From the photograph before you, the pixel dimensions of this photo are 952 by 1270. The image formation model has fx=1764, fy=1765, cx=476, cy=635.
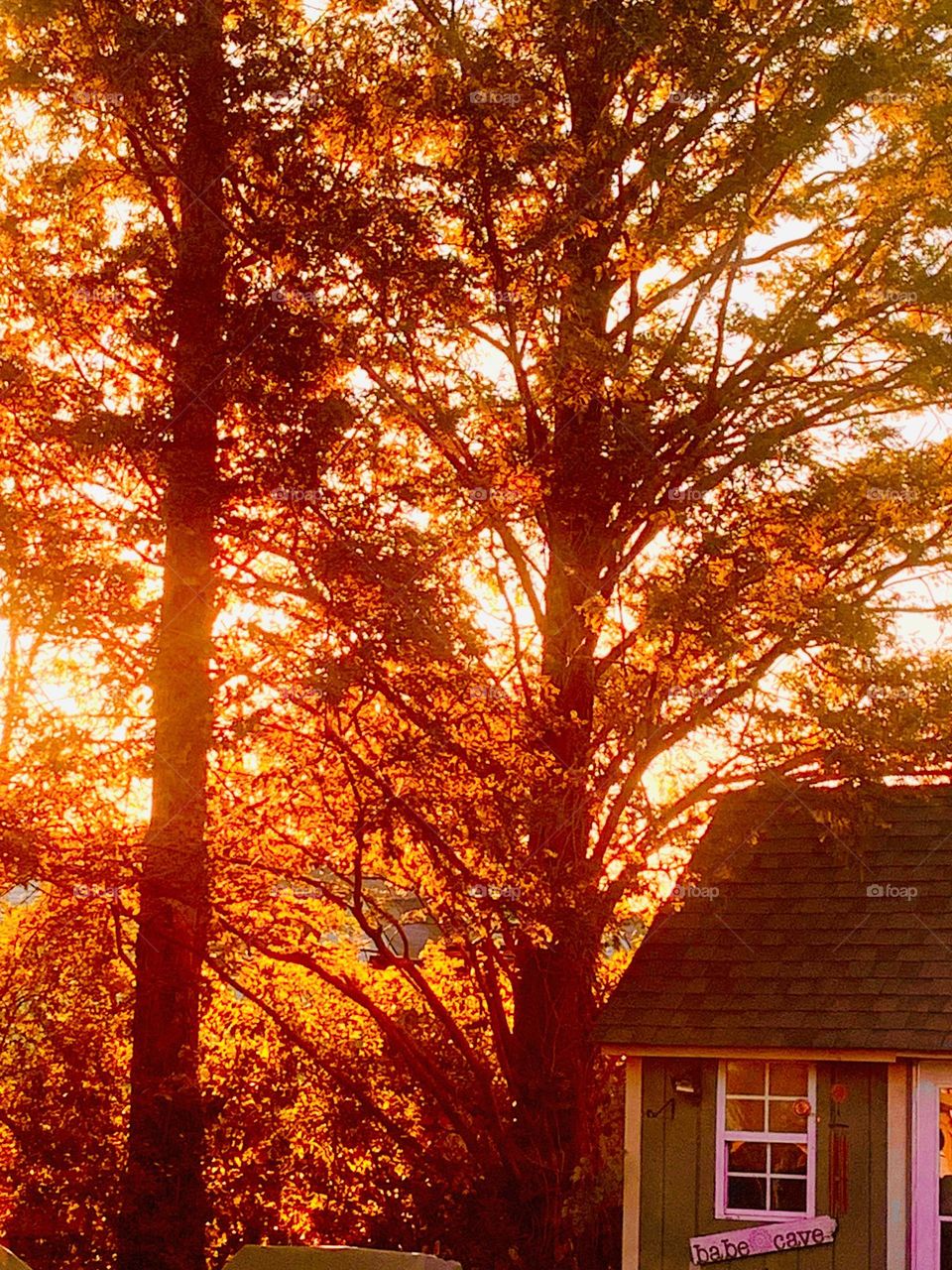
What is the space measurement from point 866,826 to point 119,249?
29.6 feet

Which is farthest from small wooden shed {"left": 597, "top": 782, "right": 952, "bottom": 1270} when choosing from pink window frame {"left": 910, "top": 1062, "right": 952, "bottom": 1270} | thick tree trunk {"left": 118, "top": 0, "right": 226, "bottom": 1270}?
thick tree trunk {"left": 118, "top": 0, "right": 226, "bottom": 1270}

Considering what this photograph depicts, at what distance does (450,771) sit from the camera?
15.2 metres

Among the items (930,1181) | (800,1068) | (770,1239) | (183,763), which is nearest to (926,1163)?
(930,1181)

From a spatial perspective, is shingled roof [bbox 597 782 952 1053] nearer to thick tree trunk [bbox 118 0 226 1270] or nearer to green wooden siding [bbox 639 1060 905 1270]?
green wooden siding [bbox 639 1060 905 1270]

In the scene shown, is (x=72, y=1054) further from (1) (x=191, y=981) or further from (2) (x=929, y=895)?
(2) (x=929, y=895)

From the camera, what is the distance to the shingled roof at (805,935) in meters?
14.9

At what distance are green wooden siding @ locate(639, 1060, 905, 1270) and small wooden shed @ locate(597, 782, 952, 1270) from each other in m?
0.01

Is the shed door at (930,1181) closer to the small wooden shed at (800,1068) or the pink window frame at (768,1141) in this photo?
the small wooden shed at (800,1068)

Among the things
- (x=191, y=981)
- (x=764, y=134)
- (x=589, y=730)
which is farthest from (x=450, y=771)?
(x=764, y=134)

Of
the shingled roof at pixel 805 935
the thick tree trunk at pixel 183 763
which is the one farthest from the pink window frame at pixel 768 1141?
the thick tree trunk at pixel 183 763

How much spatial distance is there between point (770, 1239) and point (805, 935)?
110 inches

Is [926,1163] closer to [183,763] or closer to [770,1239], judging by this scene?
[770,1239]

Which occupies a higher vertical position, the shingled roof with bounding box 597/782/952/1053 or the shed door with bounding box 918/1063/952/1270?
the shingled roof with bounding box 597/782/952/1053

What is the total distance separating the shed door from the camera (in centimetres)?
1445
